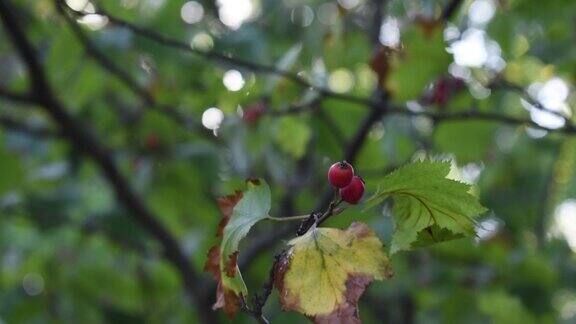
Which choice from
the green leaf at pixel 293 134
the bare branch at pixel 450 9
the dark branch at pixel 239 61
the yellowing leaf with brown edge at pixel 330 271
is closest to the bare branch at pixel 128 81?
the dark branch at pixel 239 61

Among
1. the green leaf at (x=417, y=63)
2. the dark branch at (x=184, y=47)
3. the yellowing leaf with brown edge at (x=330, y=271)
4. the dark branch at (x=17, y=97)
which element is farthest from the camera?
the dark branch at (x=17, y=97)

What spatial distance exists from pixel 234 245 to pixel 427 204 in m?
0.21

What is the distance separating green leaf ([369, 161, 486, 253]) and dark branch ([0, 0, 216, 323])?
1.29 meters

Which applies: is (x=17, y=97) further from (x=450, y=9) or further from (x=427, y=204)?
(x=427, y=204)

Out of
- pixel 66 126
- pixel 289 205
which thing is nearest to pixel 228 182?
pixel 289 205

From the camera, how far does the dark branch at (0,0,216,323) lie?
83.4 inches

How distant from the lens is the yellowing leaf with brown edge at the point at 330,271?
0.91 meters

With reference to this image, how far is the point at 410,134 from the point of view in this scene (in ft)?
9.02

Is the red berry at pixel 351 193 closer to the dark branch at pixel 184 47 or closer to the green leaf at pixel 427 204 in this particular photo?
the green leaf at pixel 427 204

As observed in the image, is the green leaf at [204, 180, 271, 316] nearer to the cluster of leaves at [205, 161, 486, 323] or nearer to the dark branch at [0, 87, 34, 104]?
the cluster of leaves at [205, 161, 486, 323]

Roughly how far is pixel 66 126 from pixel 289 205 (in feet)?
2.10

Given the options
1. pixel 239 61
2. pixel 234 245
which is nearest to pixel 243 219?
pixel 234 245

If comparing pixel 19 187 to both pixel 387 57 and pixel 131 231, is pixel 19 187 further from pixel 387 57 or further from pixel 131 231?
pixel 387 57

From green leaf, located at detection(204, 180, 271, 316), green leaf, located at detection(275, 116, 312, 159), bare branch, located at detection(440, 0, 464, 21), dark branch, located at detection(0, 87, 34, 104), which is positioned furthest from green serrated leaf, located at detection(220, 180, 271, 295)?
dark branch, located at detection(0, 87, 34, 104)
